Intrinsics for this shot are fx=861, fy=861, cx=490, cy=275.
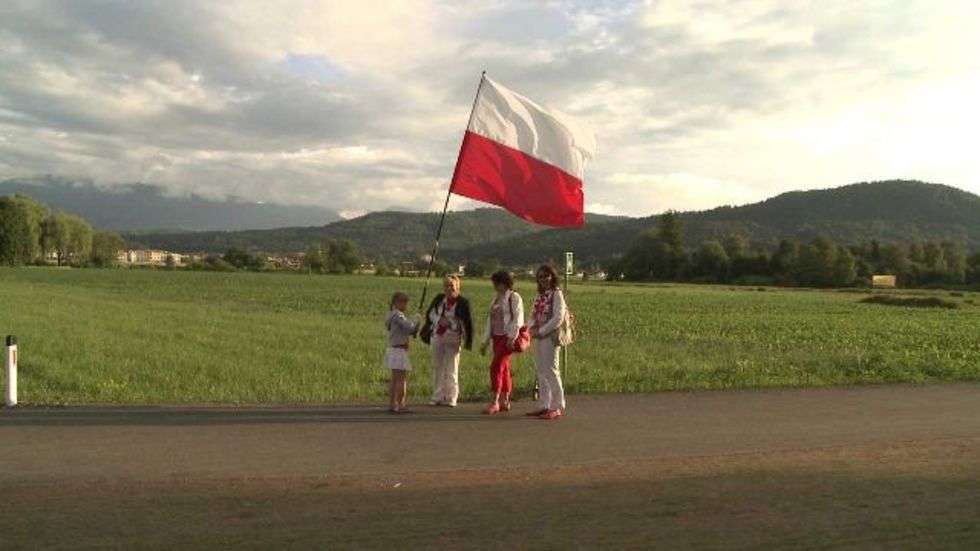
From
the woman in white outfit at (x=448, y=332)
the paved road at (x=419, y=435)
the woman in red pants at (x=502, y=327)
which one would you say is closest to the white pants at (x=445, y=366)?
the woman in white outfit at (x=448, y=332)

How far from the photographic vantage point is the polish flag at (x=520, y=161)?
10500mm

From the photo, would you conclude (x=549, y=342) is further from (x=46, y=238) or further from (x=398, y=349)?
(x=46, y=238)

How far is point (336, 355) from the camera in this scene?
60.9ft

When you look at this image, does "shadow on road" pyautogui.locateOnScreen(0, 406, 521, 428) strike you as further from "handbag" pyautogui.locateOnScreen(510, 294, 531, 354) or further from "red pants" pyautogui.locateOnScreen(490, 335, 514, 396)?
"handbag" pyautogui.locateOnScreen(510, 294, 531, 354)

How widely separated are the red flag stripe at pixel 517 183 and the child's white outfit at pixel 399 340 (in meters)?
1.68

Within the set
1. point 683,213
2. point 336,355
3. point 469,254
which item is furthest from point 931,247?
point 336,355

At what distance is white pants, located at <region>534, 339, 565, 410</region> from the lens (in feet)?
32.6

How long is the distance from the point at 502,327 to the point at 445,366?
101 centimetres

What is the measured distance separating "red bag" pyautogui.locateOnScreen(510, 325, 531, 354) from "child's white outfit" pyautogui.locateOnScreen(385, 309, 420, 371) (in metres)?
1.18

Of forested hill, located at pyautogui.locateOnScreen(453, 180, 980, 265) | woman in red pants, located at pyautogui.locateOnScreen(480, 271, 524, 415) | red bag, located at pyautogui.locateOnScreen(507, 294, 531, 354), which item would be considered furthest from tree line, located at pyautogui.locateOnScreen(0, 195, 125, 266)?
red bag, located at pyautogui.locateOnScreen(507, 294, 531, 354)

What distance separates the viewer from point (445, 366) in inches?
423

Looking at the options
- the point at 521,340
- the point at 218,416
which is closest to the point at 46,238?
the point at 218,416

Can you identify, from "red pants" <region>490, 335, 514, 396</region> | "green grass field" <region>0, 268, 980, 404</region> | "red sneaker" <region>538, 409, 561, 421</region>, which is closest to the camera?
"red sneaker" <region>538, 409, 561, 421</region>

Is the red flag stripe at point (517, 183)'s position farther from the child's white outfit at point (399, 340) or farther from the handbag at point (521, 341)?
the child's white outfit at point (399, 340)
